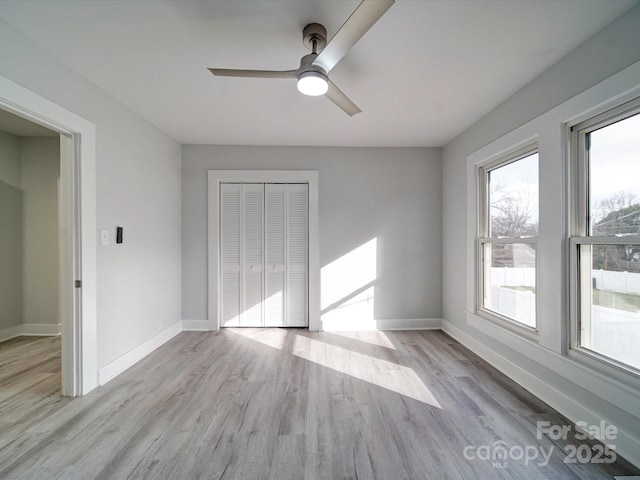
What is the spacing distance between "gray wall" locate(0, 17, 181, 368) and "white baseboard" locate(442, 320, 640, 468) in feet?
11.7

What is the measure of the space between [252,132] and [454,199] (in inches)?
104

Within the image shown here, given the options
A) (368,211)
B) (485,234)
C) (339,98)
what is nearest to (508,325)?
(485,234)

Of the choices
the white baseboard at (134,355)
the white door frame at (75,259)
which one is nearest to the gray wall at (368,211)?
the white baseboard at (134,355)

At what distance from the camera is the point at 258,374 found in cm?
258

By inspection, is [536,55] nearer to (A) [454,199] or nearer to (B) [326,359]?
(A) [454,199]

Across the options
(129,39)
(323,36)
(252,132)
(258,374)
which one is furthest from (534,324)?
(129,39)

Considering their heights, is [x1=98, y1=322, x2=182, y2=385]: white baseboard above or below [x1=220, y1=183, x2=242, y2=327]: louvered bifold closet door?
below

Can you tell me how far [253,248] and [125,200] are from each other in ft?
5.18

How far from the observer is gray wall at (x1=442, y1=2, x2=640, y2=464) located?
5.27 ft

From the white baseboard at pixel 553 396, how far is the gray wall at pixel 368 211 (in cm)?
101

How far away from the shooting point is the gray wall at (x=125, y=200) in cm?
195

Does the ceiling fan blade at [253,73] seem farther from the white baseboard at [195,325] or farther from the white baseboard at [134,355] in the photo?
the white baseboard at [195,325]

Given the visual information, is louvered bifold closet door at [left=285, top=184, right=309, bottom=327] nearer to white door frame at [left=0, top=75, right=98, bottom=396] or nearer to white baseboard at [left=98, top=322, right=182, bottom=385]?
white baseboard at [left=98, top=322, right=182, bottom=385]

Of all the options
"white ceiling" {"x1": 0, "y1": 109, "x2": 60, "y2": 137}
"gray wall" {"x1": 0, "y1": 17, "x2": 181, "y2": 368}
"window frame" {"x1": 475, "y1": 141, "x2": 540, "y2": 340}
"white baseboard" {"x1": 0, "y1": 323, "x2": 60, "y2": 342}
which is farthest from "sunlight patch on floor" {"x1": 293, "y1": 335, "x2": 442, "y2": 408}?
"white ceiling" {"x1": 0, "y1": 109, "x2": 60, "y2": 137}
